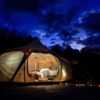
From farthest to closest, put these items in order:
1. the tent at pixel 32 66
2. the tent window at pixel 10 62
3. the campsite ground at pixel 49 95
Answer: the tent window at pixel 10 62 < the tent at pixel 32 66 < the campsite ground at pixel 49 95

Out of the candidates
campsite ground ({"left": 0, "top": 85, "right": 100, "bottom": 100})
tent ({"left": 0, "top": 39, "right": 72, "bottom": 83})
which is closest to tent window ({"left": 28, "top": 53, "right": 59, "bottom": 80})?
tent ({"left": 0, "top": 39, "right": 72, "bottom": 83})

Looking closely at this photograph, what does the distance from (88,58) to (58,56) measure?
1722 centimetres

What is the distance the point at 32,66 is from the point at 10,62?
2843 millimetres

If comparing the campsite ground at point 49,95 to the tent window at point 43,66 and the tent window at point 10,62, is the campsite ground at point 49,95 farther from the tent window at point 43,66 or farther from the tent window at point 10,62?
the tent window at point 43,66

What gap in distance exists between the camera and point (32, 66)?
2819 cm

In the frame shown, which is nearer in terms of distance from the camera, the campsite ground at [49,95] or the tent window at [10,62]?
the campsite ground at [49,95]

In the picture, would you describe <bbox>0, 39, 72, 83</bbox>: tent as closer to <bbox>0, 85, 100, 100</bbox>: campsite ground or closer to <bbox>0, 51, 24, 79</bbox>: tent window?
<bbox>0, 51, 24, 79</bbox>: tent window

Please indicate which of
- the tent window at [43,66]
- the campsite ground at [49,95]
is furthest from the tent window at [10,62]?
the campsite ground at [49,95]

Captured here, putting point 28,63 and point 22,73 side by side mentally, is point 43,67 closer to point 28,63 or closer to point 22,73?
point 28,63

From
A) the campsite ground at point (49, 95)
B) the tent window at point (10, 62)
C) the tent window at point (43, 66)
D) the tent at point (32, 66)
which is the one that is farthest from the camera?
the tent window at point (43, 66)

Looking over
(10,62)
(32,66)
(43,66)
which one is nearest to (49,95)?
(10,62)

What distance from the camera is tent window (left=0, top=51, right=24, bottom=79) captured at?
24797mm

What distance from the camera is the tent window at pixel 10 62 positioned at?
81.4 feet

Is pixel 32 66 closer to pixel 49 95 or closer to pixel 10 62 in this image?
pixel 10 62
